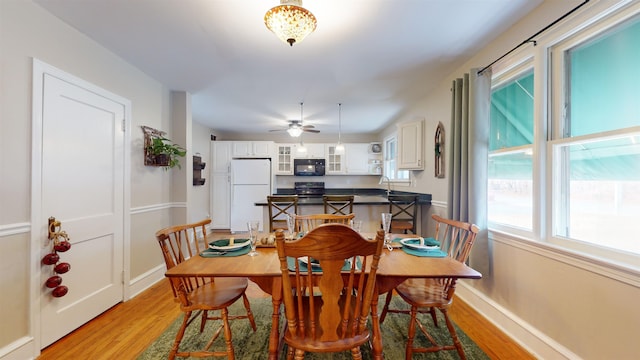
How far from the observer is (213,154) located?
5.73 meters

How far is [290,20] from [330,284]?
146 cm

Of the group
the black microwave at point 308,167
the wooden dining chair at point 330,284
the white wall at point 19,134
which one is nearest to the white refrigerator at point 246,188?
the black microwave at point 308,167

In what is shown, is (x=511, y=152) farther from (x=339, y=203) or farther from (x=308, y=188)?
(x=308, y=188)

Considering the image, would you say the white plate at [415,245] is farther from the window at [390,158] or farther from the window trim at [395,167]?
the window at [390,158]

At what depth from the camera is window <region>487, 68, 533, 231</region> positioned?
6.56 ft

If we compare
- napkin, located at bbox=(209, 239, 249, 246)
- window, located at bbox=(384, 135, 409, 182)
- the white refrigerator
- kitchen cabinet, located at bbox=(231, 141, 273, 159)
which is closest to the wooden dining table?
napkin, located at bbox=(209, 239, 249, 246)

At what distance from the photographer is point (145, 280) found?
288 centimetres

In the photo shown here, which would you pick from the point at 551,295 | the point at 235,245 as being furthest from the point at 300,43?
the point at 551,295

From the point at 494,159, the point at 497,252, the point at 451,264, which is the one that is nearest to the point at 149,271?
the point at 451,264

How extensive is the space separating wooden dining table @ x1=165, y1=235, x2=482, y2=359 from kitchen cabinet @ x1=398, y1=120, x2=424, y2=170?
2.29 metres

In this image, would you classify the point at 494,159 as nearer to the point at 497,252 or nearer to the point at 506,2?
the point at 497,252

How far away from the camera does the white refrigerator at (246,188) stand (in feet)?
17.7

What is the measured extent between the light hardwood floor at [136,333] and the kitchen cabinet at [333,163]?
Answer: 3.95 m

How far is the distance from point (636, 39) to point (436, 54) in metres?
1.32
